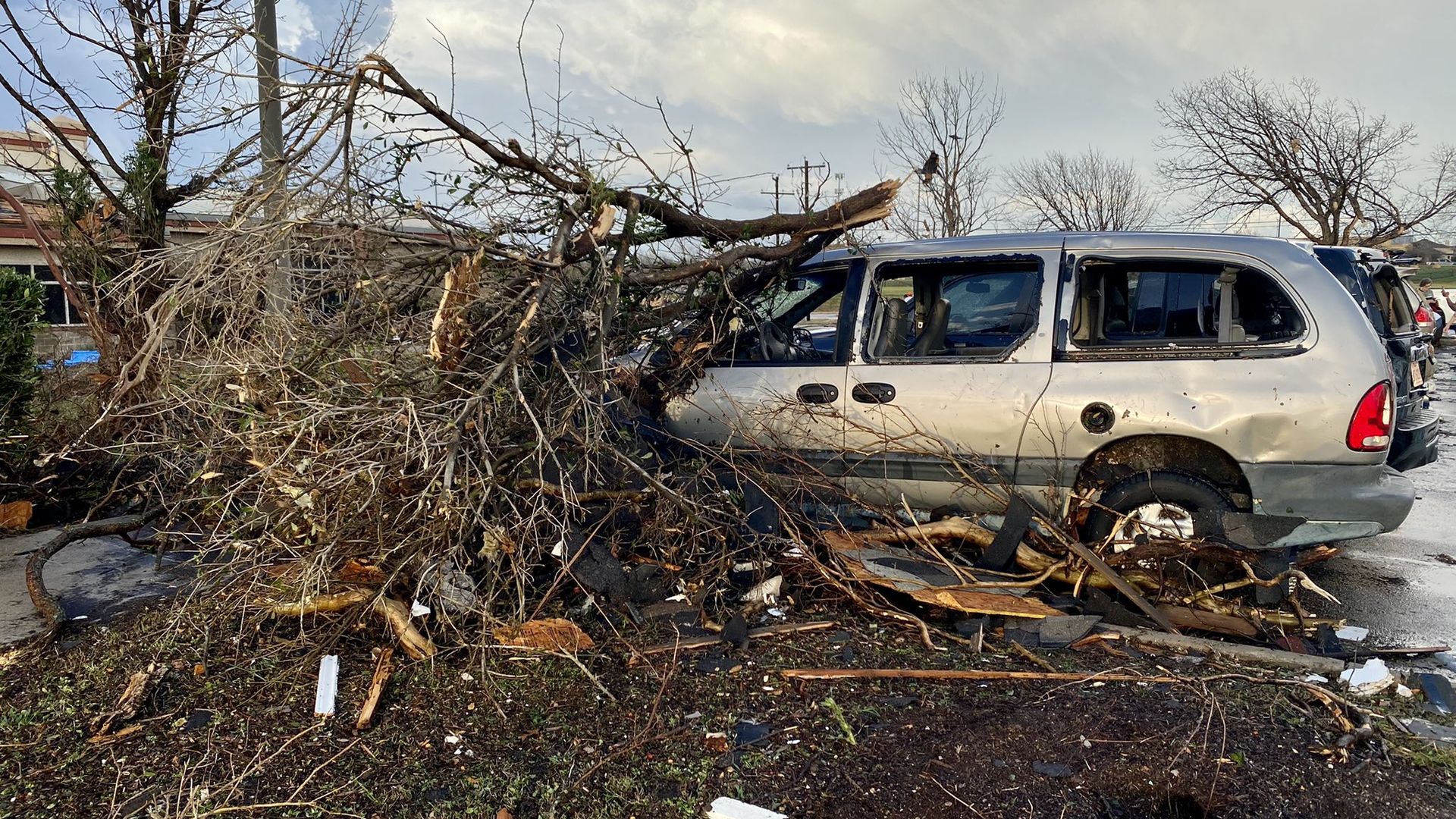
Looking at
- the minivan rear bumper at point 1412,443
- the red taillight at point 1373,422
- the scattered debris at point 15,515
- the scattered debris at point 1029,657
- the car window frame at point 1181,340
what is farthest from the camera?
the scattered debris at point 15,515

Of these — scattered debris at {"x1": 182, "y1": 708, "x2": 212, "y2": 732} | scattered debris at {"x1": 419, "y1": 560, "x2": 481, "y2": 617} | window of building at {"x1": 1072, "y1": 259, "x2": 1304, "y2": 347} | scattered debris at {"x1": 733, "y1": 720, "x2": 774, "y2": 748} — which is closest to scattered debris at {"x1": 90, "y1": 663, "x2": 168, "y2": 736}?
scattered debris at {"x1": 182, "y1": 708, "x2": 212, "y2": 732}

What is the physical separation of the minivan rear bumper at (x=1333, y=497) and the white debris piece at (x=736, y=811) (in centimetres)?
306

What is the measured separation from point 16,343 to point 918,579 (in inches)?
256

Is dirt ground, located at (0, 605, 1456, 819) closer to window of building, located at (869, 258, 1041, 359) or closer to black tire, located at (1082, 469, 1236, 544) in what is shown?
black tire, located at (1082, 469, 1236, 544)

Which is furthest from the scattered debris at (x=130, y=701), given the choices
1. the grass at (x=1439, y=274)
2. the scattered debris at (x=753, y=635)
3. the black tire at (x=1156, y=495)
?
the grass at (x=1439, y=274)

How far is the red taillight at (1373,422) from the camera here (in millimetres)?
4484

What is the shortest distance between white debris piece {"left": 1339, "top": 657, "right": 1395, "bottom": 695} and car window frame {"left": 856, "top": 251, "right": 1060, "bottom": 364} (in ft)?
6.86

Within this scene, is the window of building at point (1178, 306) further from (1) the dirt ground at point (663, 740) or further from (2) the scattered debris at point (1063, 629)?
(1) the dirt ground at point (663, 740)

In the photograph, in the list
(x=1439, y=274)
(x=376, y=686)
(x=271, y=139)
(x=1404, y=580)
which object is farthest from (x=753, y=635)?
(x=1439, y=274)

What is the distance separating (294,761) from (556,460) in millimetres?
1506

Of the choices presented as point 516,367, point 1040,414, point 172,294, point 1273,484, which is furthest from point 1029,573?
point 172,294

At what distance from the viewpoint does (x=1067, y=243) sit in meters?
5.16

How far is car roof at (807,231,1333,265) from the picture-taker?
193 inches

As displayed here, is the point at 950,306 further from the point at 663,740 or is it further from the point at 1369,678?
the point at 663,740
